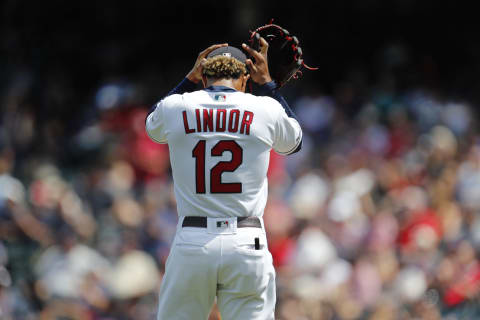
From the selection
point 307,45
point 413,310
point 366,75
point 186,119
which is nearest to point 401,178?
point 413,310

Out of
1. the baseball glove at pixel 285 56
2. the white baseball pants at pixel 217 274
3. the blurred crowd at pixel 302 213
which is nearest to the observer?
the white baseball pants at pixel 217 274

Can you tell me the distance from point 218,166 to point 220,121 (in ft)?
0.81

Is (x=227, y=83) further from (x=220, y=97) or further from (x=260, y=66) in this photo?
(x=260, y=66)

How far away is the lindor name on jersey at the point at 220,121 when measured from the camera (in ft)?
14.0

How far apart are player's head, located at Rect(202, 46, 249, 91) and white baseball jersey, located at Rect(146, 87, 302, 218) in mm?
94

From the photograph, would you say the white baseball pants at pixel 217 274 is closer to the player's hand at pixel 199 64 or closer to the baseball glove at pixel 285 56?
the player's hand at pixel 199 64

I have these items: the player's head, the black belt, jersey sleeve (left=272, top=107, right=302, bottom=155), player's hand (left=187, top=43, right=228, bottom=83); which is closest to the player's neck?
the player's head

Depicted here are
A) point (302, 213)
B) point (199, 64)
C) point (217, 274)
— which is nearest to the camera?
point (217, 274)

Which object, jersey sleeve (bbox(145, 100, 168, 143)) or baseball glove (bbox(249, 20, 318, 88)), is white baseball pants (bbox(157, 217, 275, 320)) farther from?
baseball glove (bbox(249, 20, 318, 88))

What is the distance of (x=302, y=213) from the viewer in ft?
30.6

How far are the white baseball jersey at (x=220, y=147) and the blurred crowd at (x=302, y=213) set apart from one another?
4165mm

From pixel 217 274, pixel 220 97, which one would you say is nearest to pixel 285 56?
pixel 220 97

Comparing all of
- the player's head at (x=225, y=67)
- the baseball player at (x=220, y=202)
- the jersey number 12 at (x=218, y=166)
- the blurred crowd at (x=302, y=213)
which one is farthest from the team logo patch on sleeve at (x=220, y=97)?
the blurred crowd at (x=302, y=213)

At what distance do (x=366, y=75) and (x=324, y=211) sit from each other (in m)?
4.02
